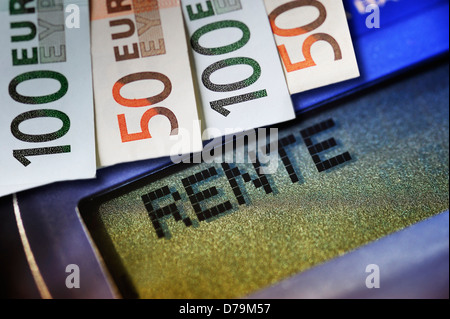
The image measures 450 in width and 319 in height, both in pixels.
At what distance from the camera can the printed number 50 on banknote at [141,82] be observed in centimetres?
58

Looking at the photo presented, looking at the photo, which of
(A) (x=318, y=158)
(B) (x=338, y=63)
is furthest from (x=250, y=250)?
(B) (x=338, y=63)

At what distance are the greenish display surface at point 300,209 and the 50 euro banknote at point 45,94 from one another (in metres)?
0.09

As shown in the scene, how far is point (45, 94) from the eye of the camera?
0.60 m

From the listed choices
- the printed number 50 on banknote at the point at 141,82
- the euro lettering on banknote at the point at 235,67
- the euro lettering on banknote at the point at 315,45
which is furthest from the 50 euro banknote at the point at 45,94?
the euro lettering on banknote at the point at 315,45

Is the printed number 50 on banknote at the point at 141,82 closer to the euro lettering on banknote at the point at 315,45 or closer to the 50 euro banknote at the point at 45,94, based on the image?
the 50 euro banknote at the point at 45,94

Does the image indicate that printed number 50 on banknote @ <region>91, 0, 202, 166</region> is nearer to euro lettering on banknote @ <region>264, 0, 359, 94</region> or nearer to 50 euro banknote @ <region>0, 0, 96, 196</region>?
50 euro banknote @ <region>0, 0, 96, 196</region>

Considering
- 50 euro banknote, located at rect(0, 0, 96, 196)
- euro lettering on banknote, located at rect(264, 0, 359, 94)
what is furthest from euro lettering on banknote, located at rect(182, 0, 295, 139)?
50 euro banknote, located at rect(0, 0, 96, 196)

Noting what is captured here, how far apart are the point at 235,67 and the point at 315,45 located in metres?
0.13

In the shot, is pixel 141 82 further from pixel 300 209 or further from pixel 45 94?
pixel 300 209

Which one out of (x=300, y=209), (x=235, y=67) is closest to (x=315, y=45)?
(x=235, y=67)

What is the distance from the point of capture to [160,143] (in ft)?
1.92

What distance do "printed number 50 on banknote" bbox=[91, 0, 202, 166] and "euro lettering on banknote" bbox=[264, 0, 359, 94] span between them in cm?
16

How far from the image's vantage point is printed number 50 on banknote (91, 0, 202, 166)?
0.58 meters
